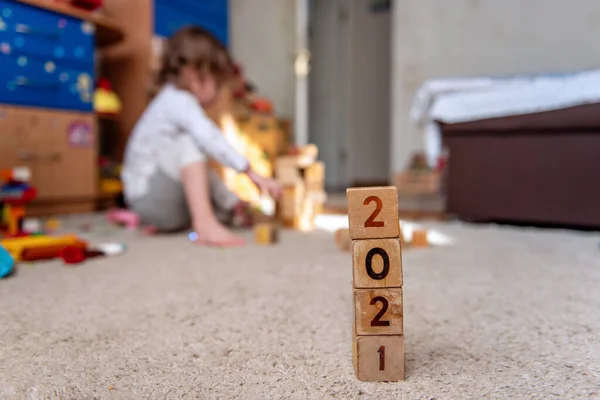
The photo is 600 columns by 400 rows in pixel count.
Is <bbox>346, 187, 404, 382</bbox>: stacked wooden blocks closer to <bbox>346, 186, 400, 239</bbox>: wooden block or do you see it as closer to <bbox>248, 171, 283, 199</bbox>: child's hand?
<bbox>346, 186, 400, 239</bbox>: wooden block

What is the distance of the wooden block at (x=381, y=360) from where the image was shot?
48 centimetres

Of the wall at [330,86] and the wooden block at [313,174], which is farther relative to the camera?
the wall at [330,86]

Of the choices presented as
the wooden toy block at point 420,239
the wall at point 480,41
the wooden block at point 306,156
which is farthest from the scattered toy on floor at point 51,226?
the wall at point 480,41

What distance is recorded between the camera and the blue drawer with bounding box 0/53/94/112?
1.81 meters

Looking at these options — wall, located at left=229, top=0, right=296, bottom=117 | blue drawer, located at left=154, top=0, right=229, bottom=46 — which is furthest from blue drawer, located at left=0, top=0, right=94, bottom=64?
wall, located at left=229, top=0, right=296, bottom=117

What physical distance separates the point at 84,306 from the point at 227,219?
1066 millimetres

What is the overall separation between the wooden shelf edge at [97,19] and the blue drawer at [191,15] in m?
0.27

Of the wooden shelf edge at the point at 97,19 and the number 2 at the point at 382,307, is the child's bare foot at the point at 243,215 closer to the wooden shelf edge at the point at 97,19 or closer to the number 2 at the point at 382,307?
the wooden shelf edge at the point at 97,19

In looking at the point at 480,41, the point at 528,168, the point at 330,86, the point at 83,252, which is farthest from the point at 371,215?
the point at 330,86

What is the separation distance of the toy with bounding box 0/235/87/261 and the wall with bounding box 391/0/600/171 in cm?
300

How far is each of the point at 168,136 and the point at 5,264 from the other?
673mm

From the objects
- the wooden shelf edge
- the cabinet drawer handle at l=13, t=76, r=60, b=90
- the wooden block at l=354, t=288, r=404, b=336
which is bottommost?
the wooden block at l=354, t=288, r=404, b=336

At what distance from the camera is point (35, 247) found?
3.63 ft

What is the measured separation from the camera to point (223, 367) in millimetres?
521
